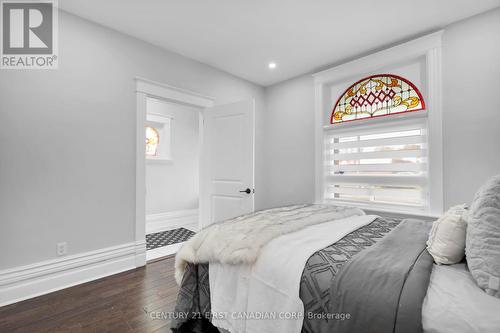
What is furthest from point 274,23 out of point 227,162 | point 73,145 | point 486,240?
point 486,240

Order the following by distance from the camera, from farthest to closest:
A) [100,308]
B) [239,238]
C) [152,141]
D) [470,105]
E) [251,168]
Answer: [152,141] < [251,168] < [470,105] < [100,308] < [239,238]

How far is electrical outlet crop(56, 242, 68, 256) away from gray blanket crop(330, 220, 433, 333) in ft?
8.09

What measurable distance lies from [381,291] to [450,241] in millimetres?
489

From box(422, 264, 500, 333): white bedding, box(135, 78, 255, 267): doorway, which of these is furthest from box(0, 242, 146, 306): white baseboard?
box(422, 264, 500, 333): white bedding

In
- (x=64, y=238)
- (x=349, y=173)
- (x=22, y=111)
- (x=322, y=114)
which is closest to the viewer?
(x=22, y=111)

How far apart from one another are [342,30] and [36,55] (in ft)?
10.1

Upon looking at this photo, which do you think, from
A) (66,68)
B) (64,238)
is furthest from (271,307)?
(66,68)

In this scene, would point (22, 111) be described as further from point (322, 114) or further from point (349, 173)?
point (349, 173)

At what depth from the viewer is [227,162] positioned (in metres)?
3.32

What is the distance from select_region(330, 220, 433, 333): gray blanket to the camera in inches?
32.5

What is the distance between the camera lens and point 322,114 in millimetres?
3529

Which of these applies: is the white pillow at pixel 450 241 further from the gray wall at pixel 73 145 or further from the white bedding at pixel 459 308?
the gray wall at pixel 73 145

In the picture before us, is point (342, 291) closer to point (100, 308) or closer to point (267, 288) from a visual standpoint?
point (267, 288)

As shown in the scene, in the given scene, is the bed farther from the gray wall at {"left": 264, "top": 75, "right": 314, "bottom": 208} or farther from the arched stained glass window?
the gray wall at {"left": 264, "top": 75, "right": 314, "bottom": 208}
